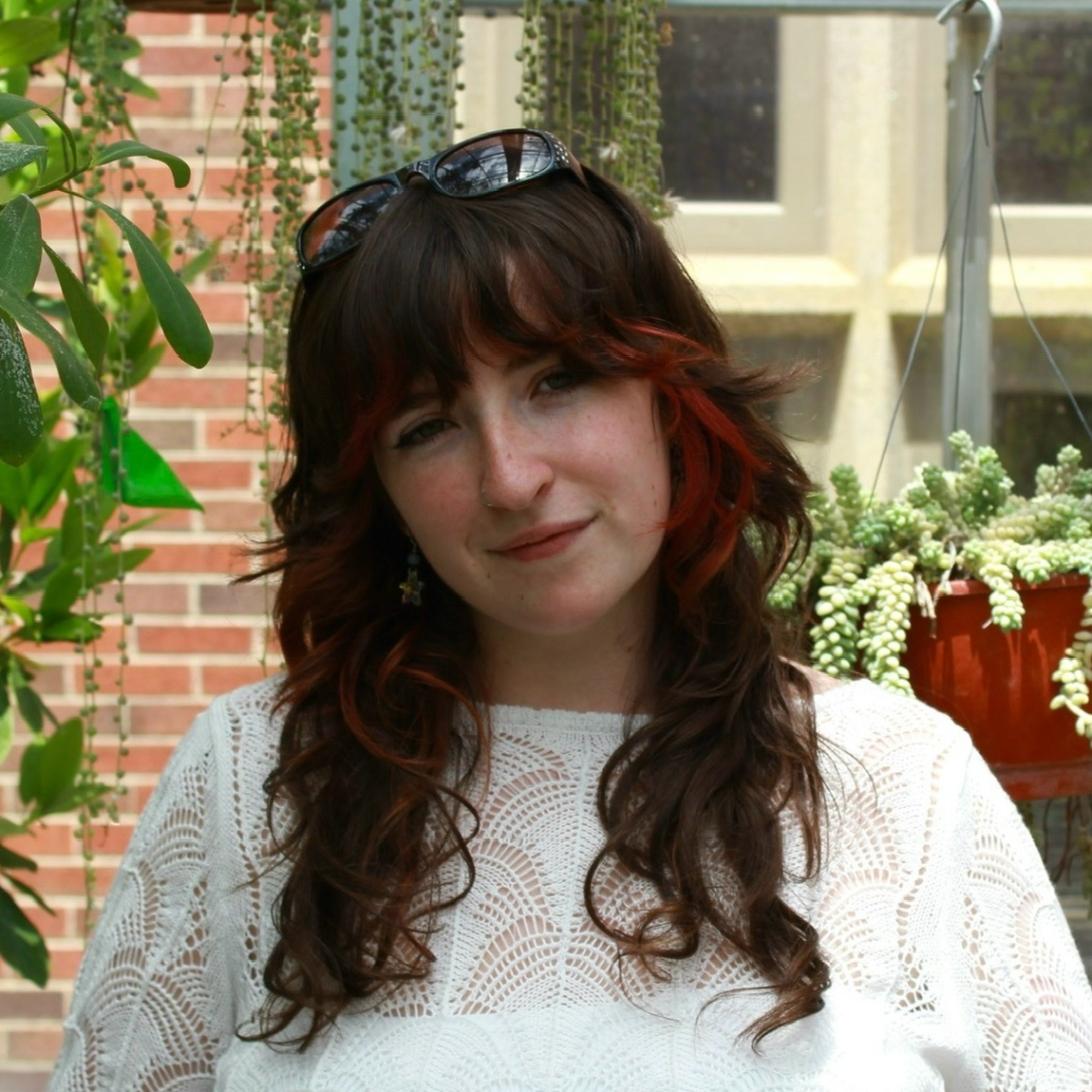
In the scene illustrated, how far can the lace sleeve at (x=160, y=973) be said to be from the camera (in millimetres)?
1396

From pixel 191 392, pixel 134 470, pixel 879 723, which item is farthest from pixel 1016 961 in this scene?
pixel 191 392

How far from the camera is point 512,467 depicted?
49.6 inches

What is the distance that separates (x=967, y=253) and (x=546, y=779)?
913 millimetres

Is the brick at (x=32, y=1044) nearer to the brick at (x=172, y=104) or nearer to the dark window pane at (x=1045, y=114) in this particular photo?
the brick at (x=172, y=104)

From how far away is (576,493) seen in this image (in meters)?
1.29

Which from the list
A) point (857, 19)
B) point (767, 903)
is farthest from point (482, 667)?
point (857, 19)

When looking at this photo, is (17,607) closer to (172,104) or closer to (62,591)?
(62,591)

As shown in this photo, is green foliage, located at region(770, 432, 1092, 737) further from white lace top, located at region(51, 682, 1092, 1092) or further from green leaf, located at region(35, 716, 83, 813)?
green leaf, located at region(35, 716, 83, 813)

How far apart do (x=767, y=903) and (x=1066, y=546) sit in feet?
1.84

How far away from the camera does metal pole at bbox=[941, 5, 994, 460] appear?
5.95ft

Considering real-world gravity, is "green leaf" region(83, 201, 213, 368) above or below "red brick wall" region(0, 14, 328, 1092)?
above

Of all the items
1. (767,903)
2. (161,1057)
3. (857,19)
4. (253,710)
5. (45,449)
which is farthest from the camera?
(857,19)

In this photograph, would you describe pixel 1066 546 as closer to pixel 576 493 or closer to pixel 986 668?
pixel 986 668

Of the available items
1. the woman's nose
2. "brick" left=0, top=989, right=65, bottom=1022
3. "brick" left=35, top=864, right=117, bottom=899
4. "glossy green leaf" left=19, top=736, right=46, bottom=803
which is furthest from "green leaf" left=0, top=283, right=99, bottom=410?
"brick" left=0, top=989, right=65, bottom=1022
